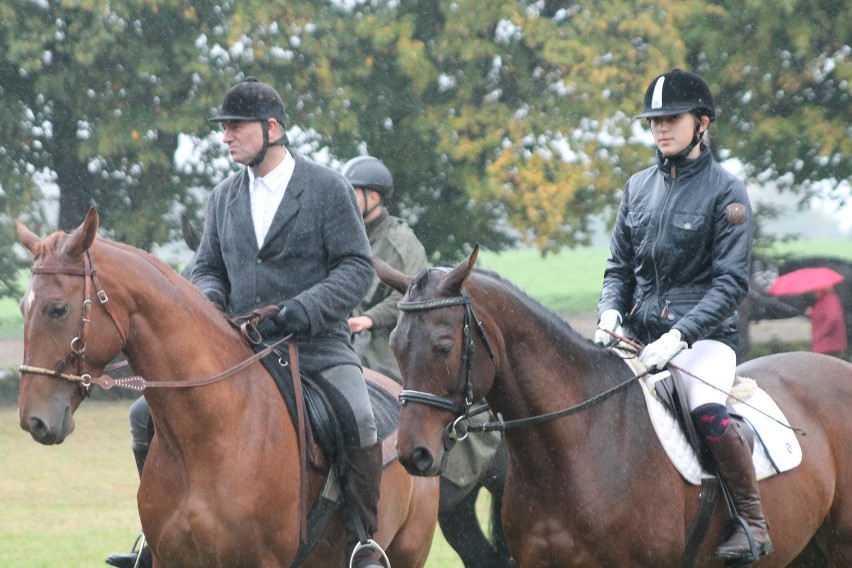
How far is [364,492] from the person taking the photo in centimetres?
600

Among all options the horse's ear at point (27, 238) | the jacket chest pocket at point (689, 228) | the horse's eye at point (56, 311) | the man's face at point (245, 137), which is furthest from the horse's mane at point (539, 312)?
the horse's ear at point (27, 238)

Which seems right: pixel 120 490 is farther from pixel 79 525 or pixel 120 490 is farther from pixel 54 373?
pixel 54 373

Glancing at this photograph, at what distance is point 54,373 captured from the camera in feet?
16.4

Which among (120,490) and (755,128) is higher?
(755,128)

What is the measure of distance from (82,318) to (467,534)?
421 cm

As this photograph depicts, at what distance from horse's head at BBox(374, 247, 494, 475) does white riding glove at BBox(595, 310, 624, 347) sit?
3.04 ft

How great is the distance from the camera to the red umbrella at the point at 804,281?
59.2 ft

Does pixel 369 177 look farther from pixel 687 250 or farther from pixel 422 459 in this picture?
pixel 422 459

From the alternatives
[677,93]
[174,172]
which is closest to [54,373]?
[677,93]

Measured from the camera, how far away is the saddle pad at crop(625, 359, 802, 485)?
19.3 feet

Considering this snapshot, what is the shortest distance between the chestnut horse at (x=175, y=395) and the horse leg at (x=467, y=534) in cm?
292

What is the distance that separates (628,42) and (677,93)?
14.7 m

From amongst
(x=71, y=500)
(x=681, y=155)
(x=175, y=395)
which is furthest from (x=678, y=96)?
(x=71, y=500)

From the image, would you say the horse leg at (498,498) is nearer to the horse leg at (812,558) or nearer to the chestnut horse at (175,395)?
the horse leg at (812,558)
